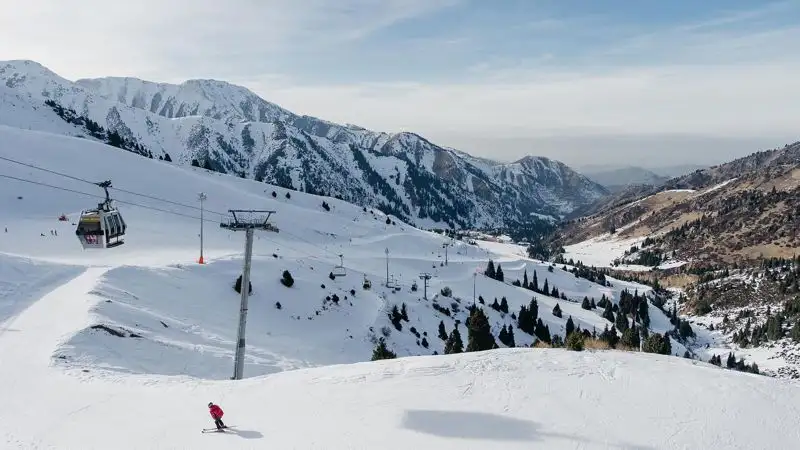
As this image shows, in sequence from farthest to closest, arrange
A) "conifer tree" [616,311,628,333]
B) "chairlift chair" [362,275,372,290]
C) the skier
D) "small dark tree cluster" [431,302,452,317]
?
"conifer tree" [616,311,628,333] < "small dark tree cluster" [431,302,452,317] < "chairlift chair" [362,275,372,290] < the skier

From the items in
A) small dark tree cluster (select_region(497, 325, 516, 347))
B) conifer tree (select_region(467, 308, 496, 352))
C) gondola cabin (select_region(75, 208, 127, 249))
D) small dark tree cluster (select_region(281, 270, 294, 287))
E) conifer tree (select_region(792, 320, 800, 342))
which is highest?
gondola cabin (select_region(75, 208, 127, 249))

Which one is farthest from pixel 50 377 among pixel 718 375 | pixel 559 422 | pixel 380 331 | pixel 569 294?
pixel 569 294

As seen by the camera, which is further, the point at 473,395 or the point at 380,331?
the point at 380,331

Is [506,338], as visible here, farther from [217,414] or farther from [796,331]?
[796,331]

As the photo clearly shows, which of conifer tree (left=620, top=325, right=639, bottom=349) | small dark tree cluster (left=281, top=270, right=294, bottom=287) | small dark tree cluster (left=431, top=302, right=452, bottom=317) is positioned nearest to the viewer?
conifer tree (left=620, top=325, right=639, bottom=349)

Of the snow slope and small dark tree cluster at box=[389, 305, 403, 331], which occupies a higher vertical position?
the snow slope

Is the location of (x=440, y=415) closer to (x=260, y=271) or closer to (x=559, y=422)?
(x=559, y=422)

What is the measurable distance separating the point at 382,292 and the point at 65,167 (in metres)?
75.0

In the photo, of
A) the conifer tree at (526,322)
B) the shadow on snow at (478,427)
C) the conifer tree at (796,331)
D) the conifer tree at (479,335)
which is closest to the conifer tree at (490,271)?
the conifer tree at (526,322)

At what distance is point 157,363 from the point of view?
29.7m

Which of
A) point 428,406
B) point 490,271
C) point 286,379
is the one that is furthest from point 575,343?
point 490,271

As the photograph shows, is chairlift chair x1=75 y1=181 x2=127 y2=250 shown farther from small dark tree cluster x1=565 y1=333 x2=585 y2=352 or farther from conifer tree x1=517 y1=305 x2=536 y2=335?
conifer tree x1=517 y1=305 x2=536 y2=335

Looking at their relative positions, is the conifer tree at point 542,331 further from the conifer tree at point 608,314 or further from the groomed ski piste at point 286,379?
the conifer tree at point 608,314

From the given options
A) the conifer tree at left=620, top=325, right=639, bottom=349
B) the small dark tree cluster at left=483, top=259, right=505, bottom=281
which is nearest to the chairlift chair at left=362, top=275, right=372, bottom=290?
the conifer tree at left=620, top=325, right=639, bottom=349
